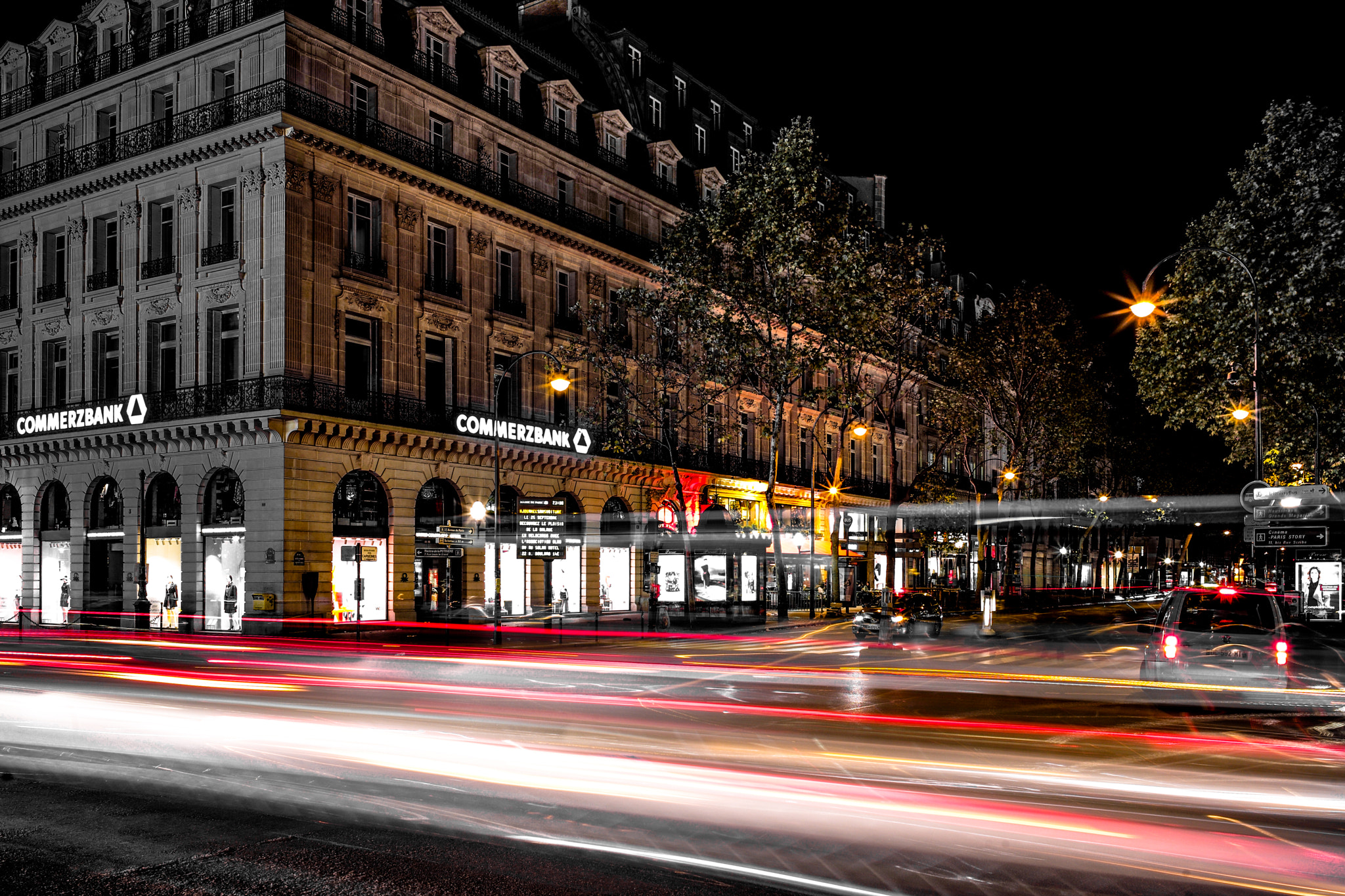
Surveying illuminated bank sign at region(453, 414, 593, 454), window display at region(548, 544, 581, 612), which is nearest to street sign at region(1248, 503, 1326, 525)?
illuminated bank sign at region(453, 414, 593, 454)

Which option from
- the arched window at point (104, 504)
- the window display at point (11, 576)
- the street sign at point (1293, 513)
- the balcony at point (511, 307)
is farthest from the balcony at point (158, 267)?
the street sign at point (1293, 513)

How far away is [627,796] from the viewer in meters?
9.05

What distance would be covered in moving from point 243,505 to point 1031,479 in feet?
180

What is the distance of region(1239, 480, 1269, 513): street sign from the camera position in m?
23.9

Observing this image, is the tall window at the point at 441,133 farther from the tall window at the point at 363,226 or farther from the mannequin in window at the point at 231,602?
the mannequin in window at the point at 231,602

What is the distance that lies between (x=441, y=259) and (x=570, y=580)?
564 inches

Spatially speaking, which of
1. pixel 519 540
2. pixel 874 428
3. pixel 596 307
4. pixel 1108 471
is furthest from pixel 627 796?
pixel 1108 471

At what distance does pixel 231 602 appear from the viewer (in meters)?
34.2

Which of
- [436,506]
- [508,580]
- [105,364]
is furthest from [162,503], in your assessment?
[508,580]

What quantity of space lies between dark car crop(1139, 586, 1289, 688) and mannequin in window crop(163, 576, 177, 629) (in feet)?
99.8

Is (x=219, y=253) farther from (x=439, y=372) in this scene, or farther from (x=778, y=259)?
(x=778, y=259)

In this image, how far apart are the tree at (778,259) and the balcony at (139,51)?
55.1ft

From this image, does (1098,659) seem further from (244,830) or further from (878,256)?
(244,830)

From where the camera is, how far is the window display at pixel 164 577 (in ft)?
118
